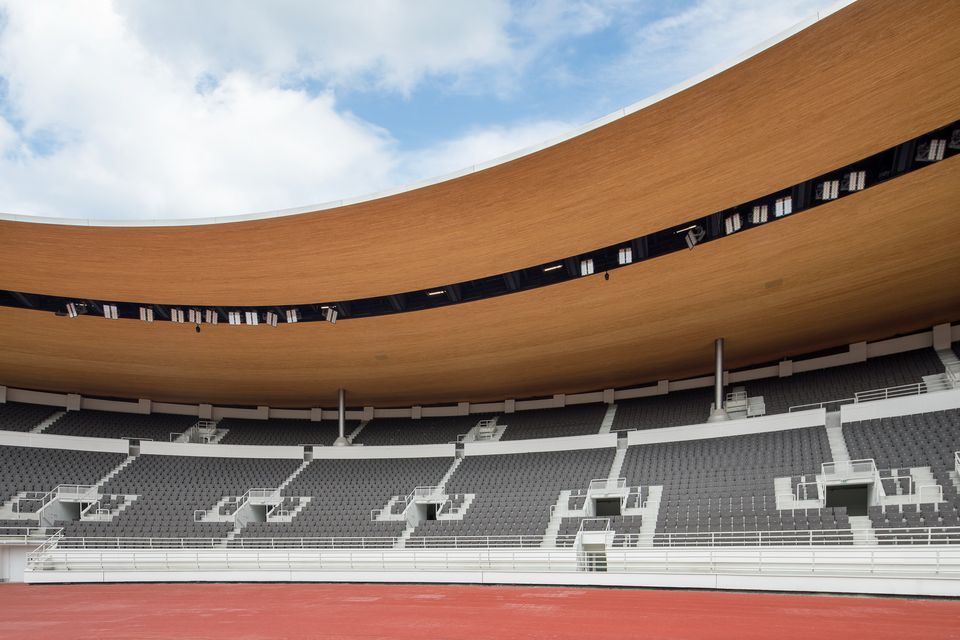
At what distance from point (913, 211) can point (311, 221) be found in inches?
549

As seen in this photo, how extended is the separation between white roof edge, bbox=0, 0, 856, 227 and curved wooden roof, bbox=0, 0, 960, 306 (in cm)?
13

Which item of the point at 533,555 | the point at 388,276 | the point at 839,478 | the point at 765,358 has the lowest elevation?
the point at 533,555

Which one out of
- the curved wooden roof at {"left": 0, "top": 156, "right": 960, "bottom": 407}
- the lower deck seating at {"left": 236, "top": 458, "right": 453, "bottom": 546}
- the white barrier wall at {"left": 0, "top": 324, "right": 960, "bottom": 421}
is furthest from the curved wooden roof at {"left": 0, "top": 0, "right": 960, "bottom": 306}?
the white barrier wall at {"left": 0, "top": 324, "right": 960, "bottom": 421}

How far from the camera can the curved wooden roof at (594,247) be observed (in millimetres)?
11664

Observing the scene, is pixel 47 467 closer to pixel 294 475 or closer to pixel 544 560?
pixel 294 475

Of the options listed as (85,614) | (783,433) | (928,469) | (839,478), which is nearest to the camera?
(85,614)

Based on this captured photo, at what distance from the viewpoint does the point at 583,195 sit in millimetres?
14766

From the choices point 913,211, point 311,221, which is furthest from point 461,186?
point 913,211

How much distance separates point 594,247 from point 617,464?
29.8 ft

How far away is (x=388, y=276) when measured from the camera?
19.4 meters

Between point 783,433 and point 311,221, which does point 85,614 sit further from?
point 783,433

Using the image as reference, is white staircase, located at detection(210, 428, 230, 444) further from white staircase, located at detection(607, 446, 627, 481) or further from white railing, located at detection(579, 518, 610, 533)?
white railing, located at detection(579, 518, 610, 533)

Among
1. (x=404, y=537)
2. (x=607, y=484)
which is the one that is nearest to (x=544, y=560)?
(x=607, y=484)

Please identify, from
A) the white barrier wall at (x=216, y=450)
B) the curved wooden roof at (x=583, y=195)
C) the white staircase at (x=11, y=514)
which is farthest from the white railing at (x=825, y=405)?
the white staircase at (x=11, y=514)
